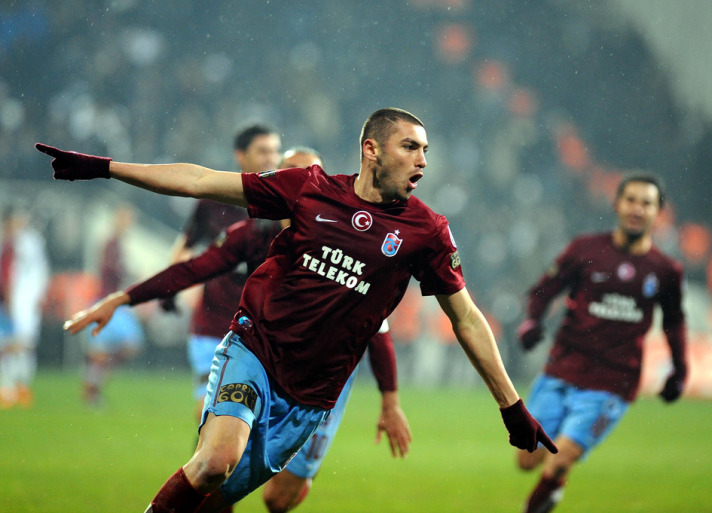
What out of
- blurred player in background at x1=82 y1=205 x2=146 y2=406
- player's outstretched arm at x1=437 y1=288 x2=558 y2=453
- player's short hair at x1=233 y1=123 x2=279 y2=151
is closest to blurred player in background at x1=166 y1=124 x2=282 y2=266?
player's short hair at x1=233 y1=123 x2=279 y2=151

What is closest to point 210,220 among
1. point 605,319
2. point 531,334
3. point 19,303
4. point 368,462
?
point 531,334

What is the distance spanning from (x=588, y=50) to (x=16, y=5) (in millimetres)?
12471

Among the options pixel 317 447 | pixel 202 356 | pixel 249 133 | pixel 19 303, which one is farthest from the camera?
pixel 19 303

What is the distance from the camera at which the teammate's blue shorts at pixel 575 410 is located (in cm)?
591

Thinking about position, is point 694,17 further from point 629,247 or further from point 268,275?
point 268,275

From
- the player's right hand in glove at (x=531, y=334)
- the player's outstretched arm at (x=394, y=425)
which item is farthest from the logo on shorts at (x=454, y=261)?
the player's right hand in glove at (x=531, y=334)

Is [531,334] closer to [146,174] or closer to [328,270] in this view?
[328,270]

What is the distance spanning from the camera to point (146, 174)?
3.56 meters

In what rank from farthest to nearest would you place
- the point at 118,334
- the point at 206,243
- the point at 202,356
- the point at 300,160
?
the point at 118,334, the point at 206,243, the point at 202,356, the point at 300,160

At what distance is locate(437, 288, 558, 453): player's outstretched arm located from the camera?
150 inches

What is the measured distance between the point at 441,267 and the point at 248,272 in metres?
1.66

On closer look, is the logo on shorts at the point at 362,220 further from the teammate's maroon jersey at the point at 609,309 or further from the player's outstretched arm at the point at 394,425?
the teammate's maroon jersey at the point at 609,309

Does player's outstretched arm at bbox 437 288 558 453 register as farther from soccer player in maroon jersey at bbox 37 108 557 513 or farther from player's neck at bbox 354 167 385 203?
player's neck at bbox 354 167 385 203

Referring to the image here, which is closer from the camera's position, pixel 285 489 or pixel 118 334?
pixel 285 489
